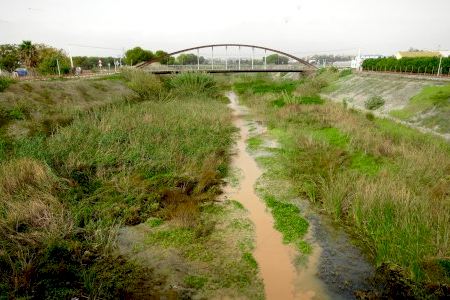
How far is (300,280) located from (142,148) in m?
8.79

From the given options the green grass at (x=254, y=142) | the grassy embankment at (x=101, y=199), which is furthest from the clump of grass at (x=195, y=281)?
the green grass at (x=254, y=142)

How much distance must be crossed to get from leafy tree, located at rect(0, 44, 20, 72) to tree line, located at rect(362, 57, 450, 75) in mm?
54848

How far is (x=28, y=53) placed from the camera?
1984 inches

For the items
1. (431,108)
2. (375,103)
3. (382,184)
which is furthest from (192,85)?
(382,184)

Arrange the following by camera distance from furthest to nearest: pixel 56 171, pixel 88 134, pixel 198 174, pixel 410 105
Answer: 1. pixel 410 105
2. pixel 88 134
3. pixel 198 174
4. pixel 56 171

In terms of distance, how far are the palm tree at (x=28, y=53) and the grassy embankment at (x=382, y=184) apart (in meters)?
44.0

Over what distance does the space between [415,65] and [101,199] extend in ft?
116

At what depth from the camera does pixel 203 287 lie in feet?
23.9

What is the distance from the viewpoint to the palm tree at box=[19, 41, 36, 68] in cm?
4885

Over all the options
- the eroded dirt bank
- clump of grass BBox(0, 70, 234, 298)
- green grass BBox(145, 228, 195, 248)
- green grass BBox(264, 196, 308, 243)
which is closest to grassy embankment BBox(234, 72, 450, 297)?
the eroded dirt bank

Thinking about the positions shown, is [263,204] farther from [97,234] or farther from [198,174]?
[97,234]

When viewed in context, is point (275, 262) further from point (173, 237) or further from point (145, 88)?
point (145, 88)

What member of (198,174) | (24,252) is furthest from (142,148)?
(24,252)

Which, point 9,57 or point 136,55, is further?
point 136,55
